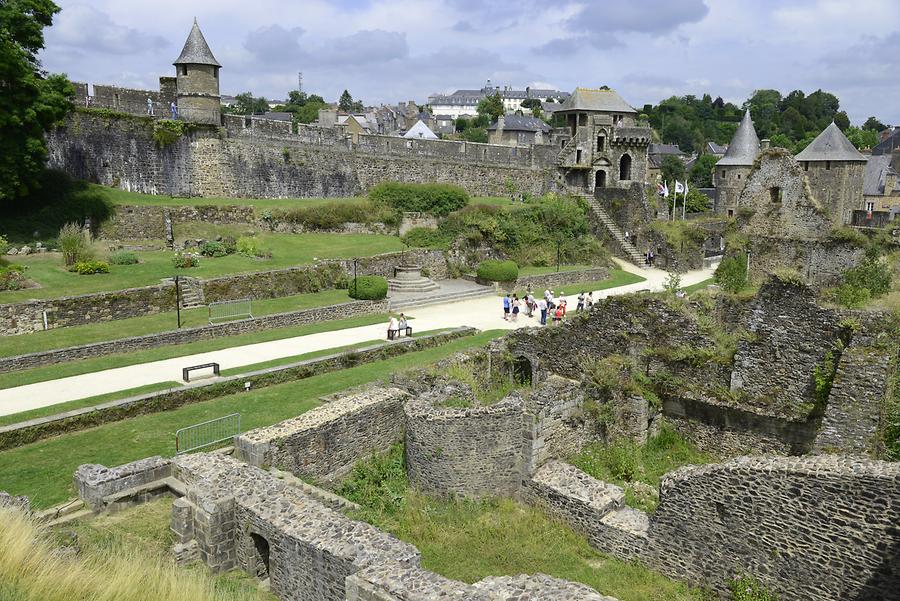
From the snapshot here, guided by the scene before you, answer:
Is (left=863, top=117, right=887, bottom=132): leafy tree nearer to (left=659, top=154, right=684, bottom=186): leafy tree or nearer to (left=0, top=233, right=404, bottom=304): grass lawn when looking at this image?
(left=659, top=154, right=684, bottom=186): leafy tree

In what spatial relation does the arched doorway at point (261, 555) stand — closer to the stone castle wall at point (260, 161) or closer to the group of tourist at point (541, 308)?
the group of tourist at point (541, 308)

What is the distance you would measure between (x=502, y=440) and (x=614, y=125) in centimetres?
3697

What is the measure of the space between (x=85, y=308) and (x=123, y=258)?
4549 mm

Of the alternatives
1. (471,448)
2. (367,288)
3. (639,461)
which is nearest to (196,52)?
(367,288)

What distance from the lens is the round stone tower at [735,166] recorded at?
49250 mm

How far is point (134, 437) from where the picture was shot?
13.5 metres

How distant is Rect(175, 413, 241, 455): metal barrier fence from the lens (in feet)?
42.5

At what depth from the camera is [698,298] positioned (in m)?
17.0

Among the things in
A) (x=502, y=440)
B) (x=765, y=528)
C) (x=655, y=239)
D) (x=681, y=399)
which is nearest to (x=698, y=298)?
(x=681, y=399)

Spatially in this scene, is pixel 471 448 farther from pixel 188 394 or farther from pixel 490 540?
pixel 188 394

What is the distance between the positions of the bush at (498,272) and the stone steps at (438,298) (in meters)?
0.57

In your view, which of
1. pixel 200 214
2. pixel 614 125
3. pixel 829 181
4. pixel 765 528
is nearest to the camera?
pixel 765 528

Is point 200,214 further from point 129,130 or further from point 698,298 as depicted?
point 698,298

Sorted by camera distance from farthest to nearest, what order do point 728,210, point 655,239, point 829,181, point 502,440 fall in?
point 728,210 → point 655,239 → point 829,181 → point 502,440
